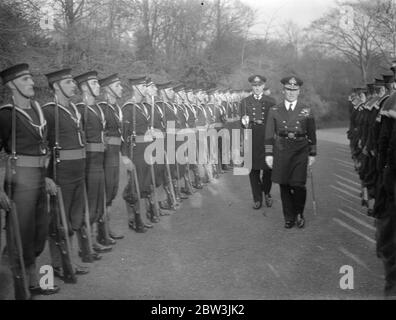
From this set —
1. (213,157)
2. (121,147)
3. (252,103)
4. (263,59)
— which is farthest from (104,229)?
(263,59)

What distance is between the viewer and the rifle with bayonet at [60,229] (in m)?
4.65

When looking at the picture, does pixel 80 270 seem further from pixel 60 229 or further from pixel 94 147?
pixel 94 147

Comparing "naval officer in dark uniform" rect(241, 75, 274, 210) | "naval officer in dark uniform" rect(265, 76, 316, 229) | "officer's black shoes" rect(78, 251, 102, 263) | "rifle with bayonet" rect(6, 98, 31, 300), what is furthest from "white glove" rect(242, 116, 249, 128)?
"rifle with bayonet" rect(6, 98, 31, 300)

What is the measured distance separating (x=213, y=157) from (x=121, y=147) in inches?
232

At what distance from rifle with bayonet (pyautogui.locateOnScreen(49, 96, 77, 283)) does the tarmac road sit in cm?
14

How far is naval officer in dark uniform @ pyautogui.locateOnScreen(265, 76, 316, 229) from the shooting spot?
22.0 feet

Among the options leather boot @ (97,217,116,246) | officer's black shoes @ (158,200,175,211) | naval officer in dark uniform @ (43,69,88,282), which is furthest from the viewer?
officer's black shoes @ (158,200,175,211)

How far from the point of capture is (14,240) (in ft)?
13.5

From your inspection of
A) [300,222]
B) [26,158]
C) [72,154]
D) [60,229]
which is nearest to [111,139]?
[72,154]

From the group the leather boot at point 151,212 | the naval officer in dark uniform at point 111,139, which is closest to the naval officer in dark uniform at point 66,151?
the naval officer in dark uniform at point 111,139

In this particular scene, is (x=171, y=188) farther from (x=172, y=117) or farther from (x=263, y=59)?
(x=263, y=59)

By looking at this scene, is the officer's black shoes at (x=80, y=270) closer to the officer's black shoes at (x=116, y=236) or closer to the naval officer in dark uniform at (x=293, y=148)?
the officer's black shoes at (x=116, y=236)

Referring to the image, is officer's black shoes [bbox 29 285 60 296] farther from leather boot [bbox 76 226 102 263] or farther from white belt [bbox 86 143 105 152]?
white belt [bbox 86 143 105 152]

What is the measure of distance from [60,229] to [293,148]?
3.43 metres
